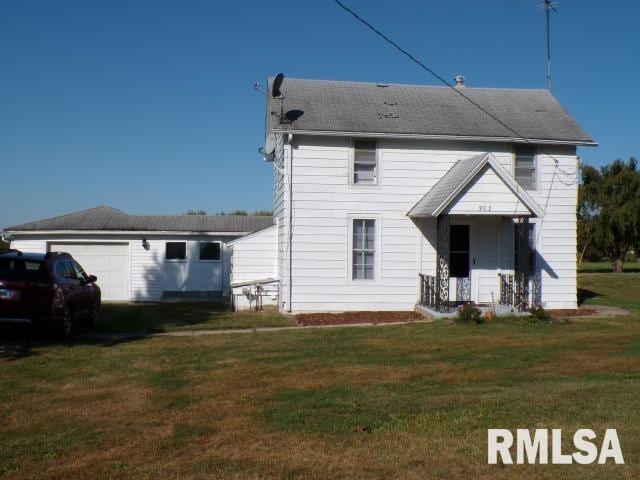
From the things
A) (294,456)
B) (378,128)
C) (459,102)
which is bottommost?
(294,456)

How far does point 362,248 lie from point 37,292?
853cm

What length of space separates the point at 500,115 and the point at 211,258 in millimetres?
12393

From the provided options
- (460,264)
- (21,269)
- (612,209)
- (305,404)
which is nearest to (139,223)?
(460,264)

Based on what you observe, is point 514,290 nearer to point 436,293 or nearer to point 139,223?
point 436,293

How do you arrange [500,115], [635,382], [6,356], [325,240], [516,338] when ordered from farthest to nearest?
[500,115] → [325,240] → [516,338] → [6,356] → [635,382]

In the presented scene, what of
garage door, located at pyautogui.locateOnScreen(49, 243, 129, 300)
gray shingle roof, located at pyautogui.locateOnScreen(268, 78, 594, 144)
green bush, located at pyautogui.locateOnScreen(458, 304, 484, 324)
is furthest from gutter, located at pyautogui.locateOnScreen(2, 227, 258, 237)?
green bush, located at pyautogui.locateOnScreen(458, 304, 484, 324)

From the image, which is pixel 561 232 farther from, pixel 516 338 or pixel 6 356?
pixel 6 356

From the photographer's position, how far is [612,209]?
48594mm

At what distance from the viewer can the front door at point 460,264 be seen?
18547mm

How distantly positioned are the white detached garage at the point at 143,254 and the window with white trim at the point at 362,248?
9.08 metres

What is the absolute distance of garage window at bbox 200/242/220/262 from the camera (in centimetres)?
2681

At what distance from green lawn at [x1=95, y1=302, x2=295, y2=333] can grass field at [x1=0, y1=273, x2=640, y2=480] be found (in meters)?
2.65

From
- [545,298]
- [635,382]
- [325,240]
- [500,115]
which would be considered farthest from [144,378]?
[500,115]

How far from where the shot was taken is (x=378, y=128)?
18.3 meters
